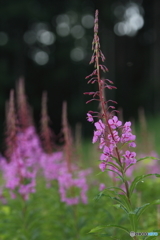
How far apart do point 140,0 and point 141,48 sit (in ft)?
11.2

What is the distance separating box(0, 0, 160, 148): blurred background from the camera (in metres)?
24.9

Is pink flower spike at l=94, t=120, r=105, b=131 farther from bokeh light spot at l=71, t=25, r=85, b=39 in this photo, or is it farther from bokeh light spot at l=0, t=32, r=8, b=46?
bokeh light spot at l=71, t=25, r=85, b=39

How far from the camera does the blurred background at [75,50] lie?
81.8 ft

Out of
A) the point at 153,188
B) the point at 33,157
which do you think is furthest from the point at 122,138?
the point at 153,188

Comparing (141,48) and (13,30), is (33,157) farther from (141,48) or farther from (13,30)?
(141,48)

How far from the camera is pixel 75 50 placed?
27.2 meters

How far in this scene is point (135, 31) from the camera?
29.6m

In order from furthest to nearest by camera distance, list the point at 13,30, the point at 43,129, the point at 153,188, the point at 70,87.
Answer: the point at 70,87 < the point at 13,30 < the point at 153,188 < the point at 43,129

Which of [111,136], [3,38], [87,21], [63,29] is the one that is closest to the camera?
[111,136]

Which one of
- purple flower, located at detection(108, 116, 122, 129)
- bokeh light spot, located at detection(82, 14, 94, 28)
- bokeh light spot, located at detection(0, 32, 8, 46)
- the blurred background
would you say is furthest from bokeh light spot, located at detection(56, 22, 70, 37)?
purple flower, located at detection(108, 116, 122, 129)

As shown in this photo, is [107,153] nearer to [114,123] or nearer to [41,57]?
[114,123]

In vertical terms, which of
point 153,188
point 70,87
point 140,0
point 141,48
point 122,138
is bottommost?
point 153,188

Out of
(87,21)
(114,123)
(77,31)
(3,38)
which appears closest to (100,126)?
(114,123)

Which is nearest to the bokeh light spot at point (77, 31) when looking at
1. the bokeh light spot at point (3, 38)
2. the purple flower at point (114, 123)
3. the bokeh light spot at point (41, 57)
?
the bokeh light spot at point (41, 57)
